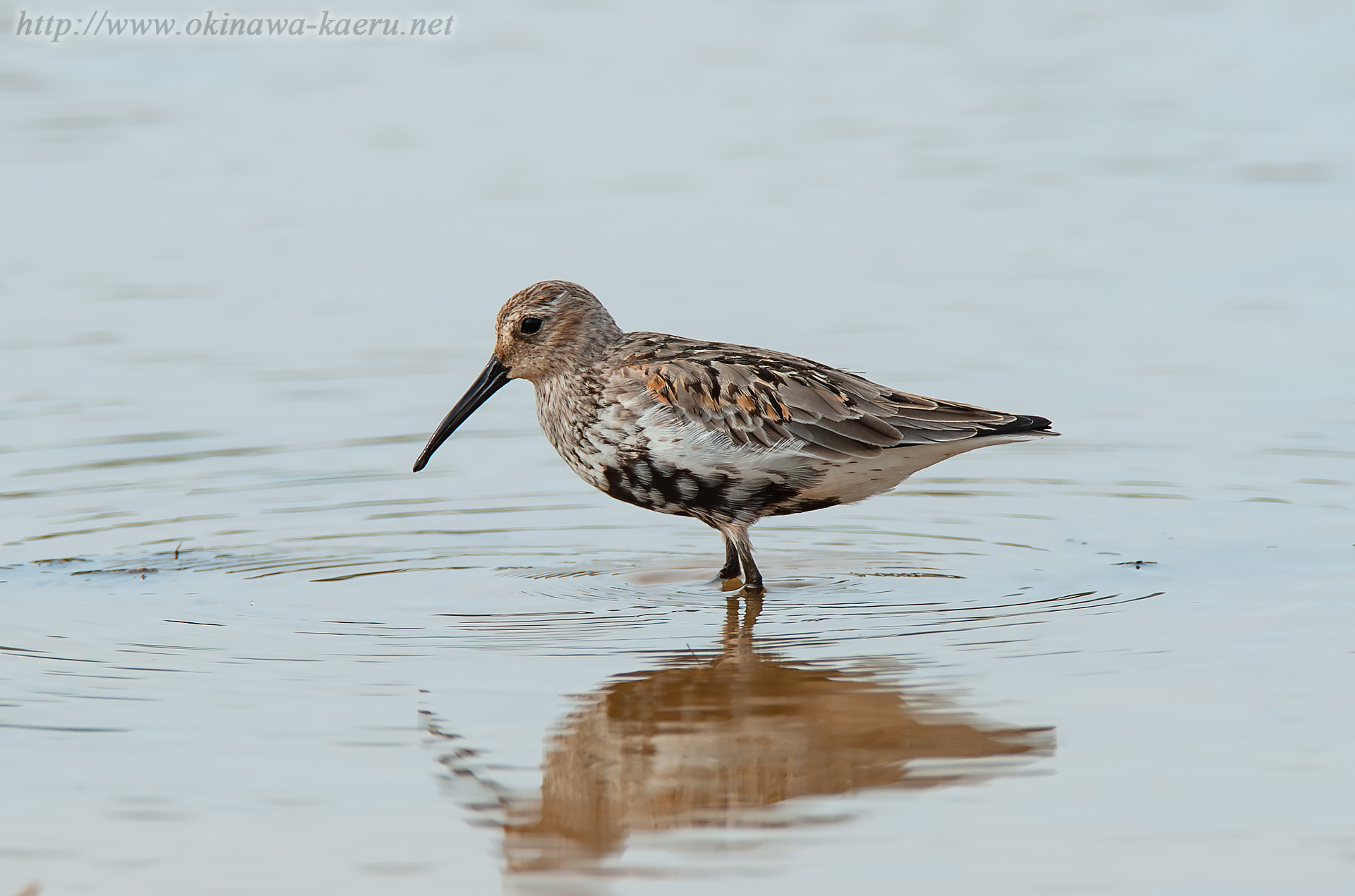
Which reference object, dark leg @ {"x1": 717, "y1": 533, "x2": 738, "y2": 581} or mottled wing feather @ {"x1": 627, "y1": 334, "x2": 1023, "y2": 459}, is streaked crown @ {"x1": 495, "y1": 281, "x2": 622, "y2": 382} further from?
dark leg @ {"x1": 717, "y1": 533, "x2": 738, "y2": 581}

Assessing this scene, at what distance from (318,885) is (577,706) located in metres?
2.07

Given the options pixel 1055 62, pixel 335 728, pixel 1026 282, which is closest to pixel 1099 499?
pixel 1026 282

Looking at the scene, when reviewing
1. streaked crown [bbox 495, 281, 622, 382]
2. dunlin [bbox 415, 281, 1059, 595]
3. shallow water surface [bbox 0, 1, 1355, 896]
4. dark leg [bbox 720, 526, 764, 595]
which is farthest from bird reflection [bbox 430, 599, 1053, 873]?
streaked crown [bbox 495, 281, 622, 382]

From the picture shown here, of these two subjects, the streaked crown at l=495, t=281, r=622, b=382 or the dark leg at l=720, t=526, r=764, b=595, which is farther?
the streaked crown at l=495, t=281, r=622, b=382

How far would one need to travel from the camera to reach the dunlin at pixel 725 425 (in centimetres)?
1027

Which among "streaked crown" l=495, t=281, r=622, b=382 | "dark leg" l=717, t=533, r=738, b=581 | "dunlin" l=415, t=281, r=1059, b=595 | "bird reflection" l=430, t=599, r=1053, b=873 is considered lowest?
"bird reflection" l=430, t=599, r=1053, b=873

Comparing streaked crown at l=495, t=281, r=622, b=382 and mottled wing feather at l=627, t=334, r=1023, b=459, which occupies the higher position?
streaked crown at l=495, t=281, r=622, b=382

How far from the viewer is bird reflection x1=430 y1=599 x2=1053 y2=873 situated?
716 centimetres

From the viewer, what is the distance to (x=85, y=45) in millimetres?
25156

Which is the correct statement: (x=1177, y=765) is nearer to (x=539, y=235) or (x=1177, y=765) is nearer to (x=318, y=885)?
(x=318, y=885)

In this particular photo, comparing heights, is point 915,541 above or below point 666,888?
above

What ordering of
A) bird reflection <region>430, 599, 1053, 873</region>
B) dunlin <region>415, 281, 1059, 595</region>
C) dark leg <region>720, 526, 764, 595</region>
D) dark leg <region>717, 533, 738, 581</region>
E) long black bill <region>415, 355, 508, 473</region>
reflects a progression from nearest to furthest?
1. bird reflection <region>430, 599, 1053, 873</region>
2. dunlin <region>415, 281, 1059, 595</region>
3. dark leg <region>720, 526, 764, 595</region>
4. dark leg <region>717, 533, 738, 581</region>
5. long black bill <region>415, 355, 508, 473</region>

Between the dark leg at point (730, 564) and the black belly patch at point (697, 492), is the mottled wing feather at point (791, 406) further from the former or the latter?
the dark leg at point (730, 564)

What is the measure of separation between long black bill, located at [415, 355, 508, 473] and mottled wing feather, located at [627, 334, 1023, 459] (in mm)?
937
